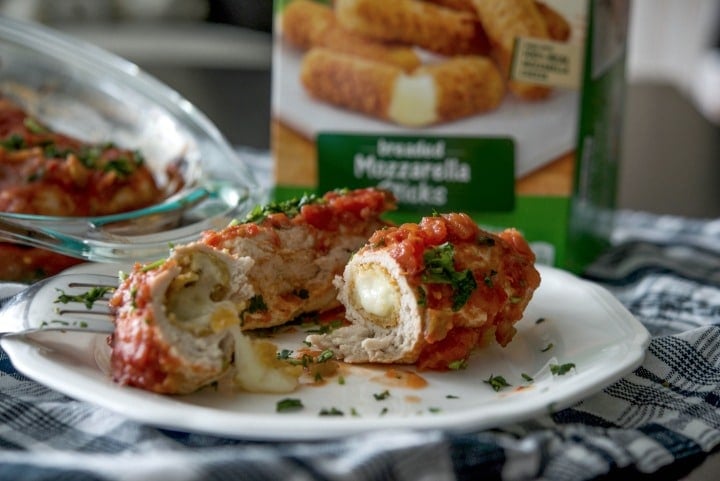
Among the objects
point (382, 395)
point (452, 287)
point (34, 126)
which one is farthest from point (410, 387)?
point (34, 126)

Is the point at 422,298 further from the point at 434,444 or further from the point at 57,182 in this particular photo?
the point at 57,182

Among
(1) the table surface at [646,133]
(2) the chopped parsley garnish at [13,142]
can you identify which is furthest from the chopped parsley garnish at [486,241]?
(1) the table surface at [646,133]

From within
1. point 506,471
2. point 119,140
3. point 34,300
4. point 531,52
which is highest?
point 531,52

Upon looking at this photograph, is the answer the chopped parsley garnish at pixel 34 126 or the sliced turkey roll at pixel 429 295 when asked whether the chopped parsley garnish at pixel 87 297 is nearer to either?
the sliced turkey roll at pixel 429 295

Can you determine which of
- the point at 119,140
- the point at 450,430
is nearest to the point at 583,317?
the point at 450,430

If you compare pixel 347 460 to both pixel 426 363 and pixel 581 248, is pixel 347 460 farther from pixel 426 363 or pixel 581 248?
pixel 581 248

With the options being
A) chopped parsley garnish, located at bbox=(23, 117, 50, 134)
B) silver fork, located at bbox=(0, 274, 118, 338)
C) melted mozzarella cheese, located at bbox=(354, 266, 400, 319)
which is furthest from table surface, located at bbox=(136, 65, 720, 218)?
silver fork, located at bbox=(0, 274, 118, 338)
